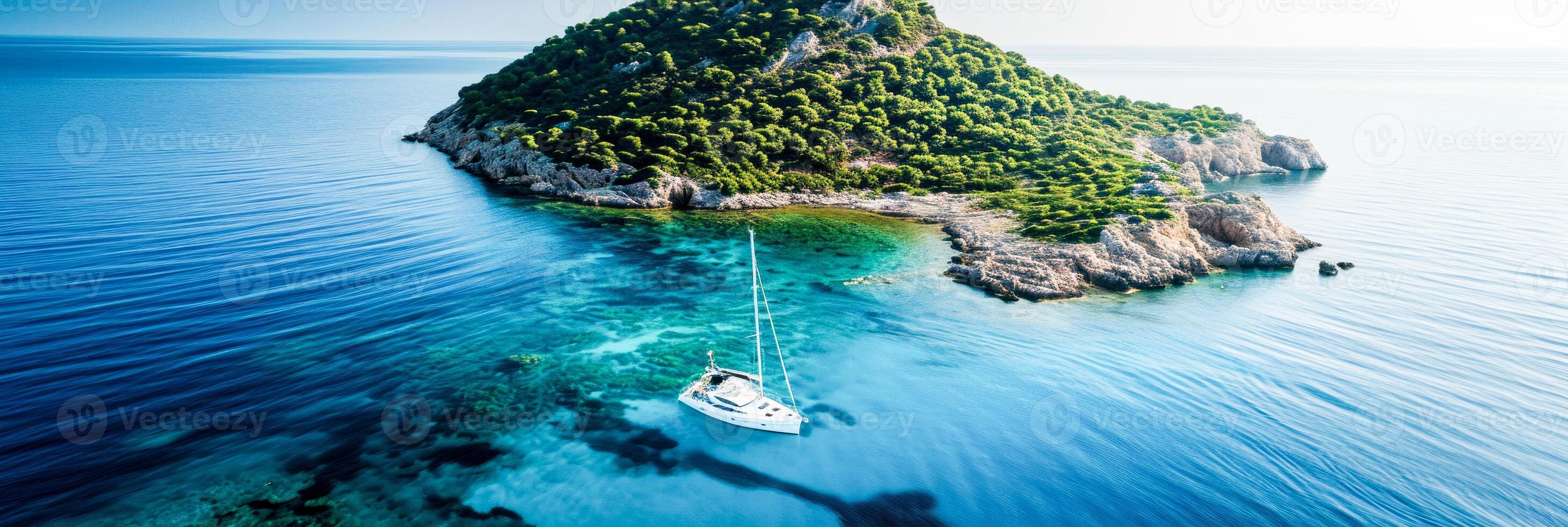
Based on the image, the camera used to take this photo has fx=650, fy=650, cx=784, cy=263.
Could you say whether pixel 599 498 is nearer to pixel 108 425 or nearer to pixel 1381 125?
pixel 108 425

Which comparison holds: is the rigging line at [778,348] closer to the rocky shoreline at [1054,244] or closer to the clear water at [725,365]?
the clear water at [725,365]

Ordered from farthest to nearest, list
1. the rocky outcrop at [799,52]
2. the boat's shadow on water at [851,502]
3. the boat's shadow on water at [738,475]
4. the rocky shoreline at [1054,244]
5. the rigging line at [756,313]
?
the rocky outcrop at [799,52] → the rocky shoreline at [1054,244] → the rigging line at [756,313] → the boat's shadow on water at [738,475] → the boat's shadow on water at [851,502]

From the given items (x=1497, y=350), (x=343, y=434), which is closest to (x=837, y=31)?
(x=1497, y=350)

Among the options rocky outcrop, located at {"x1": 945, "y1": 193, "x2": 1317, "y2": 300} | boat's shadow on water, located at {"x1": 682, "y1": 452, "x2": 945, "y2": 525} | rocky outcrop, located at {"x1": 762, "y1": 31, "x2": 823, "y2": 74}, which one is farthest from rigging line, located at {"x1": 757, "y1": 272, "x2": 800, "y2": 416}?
rocky outcrop, located at {"x1": 762, "y1": 31, "x2": 823, "y2": 74}

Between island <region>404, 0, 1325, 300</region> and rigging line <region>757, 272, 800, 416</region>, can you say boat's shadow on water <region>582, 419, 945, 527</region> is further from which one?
island <region>404, 0, 1325, 300</region>

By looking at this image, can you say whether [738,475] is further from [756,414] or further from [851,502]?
[851,502]

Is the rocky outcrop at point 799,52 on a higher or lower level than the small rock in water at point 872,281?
higher

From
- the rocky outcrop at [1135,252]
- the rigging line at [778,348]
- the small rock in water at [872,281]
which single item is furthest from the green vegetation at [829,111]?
the rigging line at [778,348]

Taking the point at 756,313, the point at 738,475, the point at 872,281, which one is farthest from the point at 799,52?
the point at 738,475

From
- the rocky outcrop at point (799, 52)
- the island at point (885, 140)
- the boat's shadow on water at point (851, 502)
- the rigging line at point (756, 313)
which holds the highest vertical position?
the rocky outcrop at point (799, 52)
